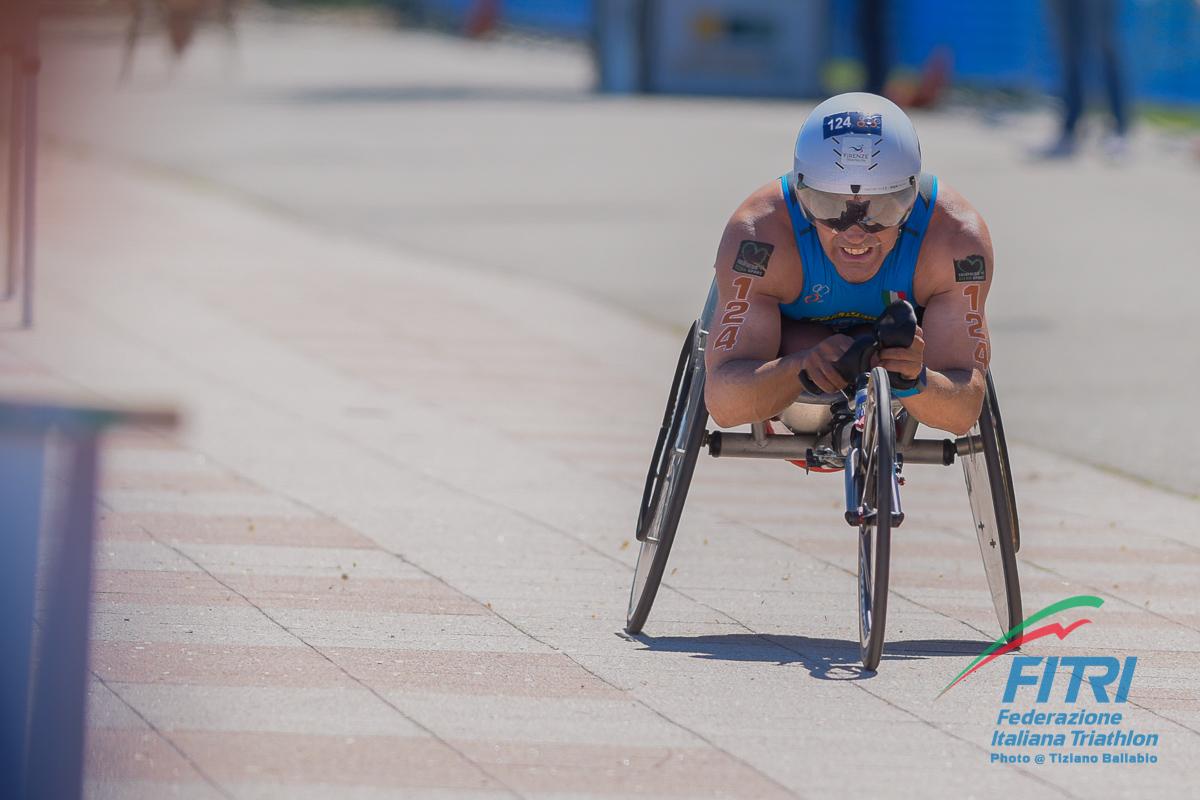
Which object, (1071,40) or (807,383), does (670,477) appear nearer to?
(807,383)

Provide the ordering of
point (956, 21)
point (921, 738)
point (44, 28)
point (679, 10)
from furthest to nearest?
point (956, 21) → point (679, 10) → point (921, 738) → point (44, 28)

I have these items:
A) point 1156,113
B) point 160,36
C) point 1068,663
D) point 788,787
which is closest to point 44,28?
point 160,36

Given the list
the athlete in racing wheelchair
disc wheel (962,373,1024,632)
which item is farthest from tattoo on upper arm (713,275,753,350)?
disc wheel (962,373,1024,632)

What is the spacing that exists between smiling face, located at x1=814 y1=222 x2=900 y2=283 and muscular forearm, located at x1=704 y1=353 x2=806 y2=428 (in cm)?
26

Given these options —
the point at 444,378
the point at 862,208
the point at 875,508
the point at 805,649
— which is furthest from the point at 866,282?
the point at 444,378

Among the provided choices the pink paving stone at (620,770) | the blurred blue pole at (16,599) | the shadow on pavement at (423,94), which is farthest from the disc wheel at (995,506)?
the shadow on pavement at (423,94)

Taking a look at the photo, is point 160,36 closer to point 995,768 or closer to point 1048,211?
point 995,768

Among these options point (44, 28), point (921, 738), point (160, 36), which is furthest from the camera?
point (921, 738)

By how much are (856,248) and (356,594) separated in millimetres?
1680

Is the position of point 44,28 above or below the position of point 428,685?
above

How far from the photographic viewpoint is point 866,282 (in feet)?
16.0

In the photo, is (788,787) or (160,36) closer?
(160,36)

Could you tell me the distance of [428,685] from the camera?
4.46 meters

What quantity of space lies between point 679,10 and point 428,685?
2317 cm
